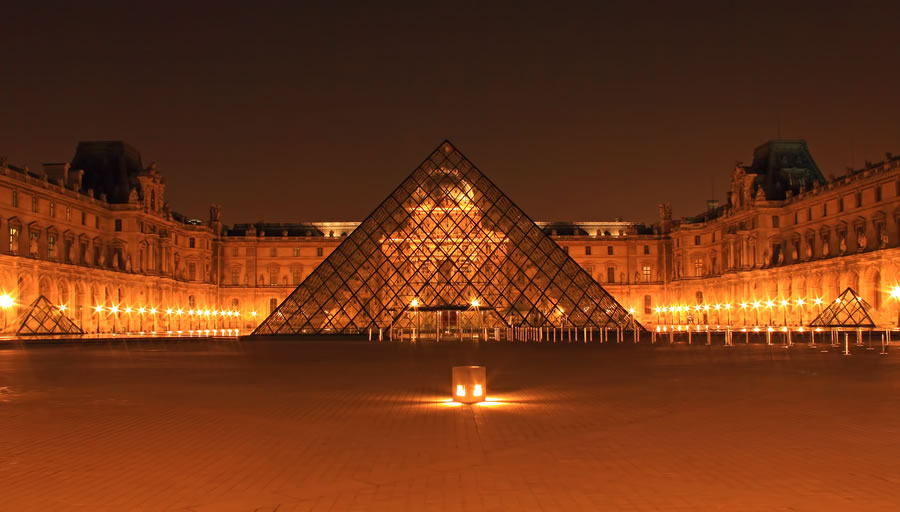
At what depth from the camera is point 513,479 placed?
6293 mm

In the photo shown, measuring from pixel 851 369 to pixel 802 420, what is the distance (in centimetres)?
845

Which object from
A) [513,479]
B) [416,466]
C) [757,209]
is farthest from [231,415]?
[757,209]

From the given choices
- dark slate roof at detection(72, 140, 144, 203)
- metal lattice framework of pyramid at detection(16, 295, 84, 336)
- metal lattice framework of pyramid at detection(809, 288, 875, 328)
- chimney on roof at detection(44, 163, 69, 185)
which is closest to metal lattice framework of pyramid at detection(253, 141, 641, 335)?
metal lattice framework of pyramid at detection(809, 288, 875, 328)

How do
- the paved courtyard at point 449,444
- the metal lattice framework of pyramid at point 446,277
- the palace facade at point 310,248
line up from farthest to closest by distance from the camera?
1. the palace facade at point 310,248
2. the metal lattice framework of pyramid at point 446,277
3. the paved courtyard at point 449,444

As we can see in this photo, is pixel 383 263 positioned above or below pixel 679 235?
below

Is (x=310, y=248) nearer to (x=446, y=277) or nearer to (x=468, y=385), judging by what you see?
(x=446, y=277)

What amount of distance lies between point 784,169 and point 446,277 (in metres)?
30.2

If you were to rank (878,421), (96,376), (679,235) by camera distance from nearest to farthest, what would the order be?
1. (878,421)
2. (96,376)
3. (679,235)

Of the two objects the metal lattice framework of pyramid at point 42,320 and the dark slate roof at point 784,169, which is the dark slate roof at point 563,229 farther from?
the metal lattice framework of pyramid at point 42,320

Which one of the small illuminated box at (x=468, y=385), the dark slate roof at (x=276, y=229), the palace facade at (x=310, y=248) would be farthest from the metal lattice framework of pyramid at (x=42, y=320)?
the dark slate roof at (x=276, y=229)

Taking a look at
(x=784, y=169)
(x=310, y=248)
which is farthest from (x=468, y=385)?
(x=310, y=248)

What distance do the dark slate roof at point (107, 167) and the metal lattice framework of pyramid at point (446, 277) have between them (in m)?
22.7

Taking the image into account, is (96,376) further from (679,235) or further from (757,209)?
(679,235)

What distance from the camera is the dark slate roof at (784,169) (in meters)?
58.7
